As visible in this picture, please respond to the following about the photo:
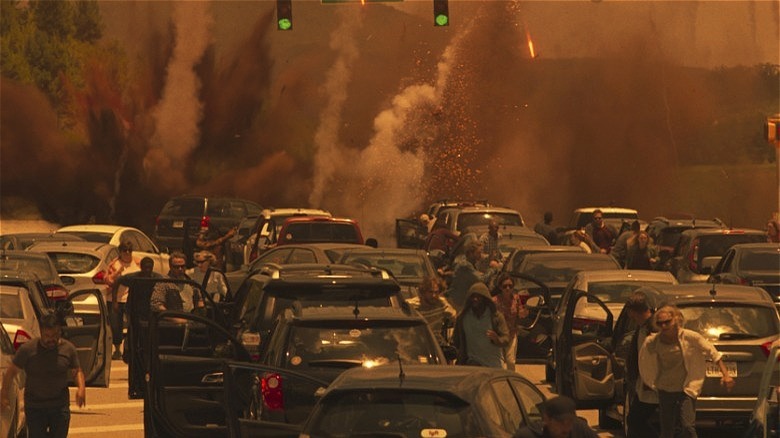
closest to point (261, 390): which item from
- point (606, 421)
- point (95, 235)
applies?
point (606, 421)

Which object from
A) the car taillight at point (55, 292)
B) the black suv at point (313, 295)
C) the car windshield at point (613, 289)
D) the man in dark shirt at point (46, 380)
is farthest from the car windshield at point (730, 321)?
the car taillight at point (55, 292)

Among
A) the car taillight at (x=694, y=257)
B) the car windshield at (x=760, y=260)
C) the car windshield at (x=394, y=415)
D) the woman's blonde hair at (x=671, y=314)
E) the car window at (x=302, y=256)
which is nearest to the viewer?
the car windshield at (x=394, y=415)

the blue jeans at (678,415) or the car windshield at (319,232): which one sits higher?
the blue jeans at (678,415)

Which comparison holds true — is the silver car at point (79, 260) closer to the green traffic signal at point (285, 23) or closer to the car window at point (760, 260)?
the car window at point (760, 260)

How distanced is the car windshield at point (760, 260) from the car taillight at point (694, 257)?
3383mm

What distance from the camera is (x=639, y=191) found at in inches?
2788

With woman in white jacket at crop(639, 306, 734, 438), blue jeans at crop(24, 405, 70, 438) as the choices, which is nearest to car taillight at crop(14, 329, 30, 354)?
blue jeans at crop(24, 405, 70, 438)

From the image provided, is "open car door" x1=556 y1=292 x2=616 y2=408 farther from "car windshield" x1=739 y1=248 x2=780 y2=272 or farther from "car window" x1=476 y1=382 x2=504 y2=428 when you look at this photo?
"car windshield" x1=739 y1=248 x2=780 y2=272

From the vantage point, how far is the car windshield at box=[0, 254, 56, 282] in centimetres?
2447

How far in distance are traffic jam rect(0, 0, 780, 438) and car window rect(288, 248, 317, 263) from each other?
0.07 m

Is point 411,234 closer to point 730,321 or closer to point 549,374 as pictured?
point 549,374

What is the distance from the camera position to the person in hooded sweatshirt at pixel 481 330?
17500mm

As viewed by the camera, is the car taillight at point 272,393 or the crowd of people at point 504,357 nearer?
the car taillight at point 272,393

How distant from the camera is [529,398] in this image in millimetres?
12000
